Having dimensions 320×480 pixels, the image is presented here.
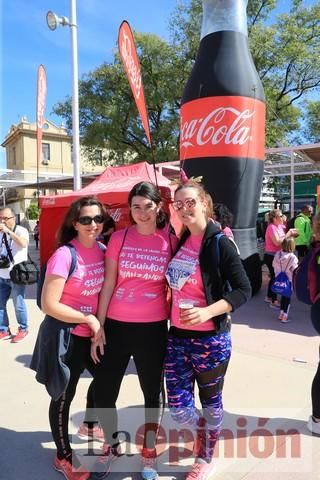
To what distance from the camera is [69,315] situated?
7.09 ft

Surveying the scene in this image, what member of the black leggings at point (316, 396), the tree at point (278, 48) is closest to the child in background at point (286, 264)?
the black leggings at point (316, 396)

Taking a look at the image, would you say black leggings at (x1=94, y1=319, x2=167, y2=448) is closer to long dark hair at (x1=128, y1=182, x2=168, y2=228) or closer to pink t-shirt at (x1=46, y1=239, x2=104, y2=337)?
pink t-shirt at (x1=46, y1=239, x2=104, y2=337)

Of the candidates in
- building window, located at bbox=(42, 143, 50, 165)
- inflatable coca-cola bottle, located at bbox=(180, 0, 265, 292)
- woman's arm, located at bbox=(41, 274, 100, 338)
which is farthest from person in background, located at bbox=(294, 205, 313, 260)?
building window, located at bbox=(42, 143, 50, 165)

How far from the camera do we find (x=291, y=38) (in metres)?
17.1

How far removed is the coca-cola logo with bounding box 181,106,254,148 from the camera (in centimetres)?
681

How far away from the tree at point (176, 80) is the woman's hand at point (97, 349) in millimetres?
16203

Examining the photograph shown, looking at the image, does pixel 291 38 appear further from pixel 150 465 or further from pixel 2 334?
pixel 150 465

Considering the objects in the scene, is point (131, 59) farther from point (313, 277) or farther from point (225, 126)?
point (313, 277)

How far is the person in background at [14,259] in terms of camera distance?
16.1ft

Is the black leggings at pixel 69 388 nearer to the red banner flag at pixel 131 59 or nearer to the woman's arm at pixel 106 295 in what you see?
the woman's arm at pixel 106 295

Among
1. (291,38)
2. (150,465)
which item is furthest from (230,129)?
(291,38)

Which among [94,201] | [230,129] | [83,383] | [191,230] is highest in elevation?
[230,129]

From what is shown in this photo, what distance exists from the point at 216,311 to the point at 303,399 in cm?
181

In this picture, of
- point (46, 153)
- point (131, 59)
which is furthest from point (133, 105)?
point (46, 153)
